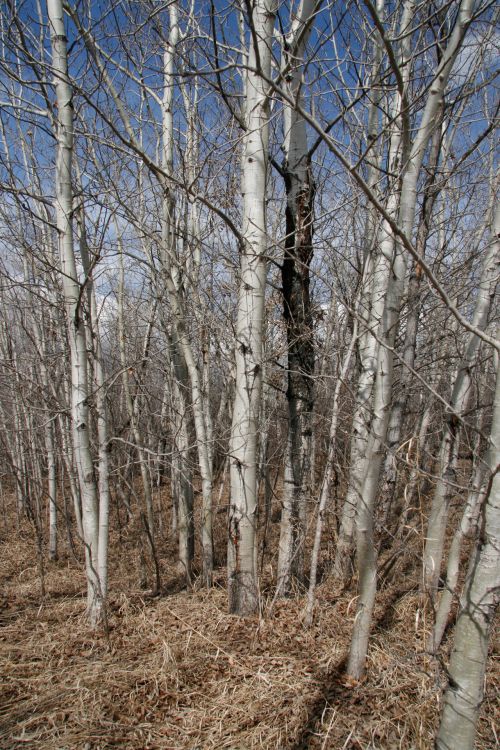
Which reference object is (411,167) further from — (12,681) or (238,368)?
(12,681)

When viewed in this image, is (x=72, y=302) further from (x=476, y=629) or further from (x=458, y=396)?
(x=476, y=629)

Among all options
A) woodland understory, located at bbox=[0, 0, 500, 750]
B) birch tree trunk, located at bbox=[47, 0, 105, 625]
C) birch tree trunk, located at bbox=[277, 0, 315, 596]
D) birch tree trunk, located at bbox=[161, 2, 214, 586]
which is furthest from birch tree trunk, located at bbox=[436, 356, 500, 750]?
birch tree trunk, located at bbox=[161, 2, 214, 586]

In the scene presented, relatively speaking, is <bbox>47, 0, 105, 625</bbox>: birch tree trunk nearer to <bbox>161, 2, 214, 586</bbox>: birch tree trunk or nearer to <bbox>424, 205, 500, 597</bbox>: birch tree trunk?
<bbox>161, 2, 214, 586</bbox>: birch tree trunk

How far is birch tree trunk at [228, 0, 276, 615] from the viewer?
11.5 ft

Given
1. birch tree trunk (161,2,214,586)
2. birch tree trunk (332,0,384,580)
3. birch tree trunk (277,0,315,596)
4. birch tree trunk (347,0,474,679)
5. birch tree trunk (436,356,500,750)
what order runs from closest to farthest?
birch tree trunk (436,356,500,750), birch tree trunk (347,0,474,679), birch tree trunk (277,0,315,596), birch tree trunk (332,0,384,580), birch tree trunk (161,2,214,586)

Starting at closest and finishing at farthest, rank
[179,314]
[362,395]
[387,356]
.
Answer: [387,356] → [362,395] → [179,314]

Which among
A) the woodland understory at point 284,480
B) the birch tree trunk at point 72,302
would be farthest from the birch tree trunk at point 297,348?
the birch tree trunk at point 72,302

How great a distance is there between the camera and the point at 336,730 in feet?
8.27

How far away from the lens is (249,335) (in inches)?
140

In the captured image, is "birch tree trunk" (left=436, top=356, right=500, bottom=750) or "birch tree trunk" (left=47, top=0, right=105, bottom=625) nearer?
"birch tree trunk" (left=436, top=356, right=500, bottom=750)

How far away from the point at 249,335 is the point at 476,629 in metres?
2.49

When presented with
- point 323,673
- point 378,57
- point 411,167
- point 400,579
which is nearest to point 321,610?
point 323,673

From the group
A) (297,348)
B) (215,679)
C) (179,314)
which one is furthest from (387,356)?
(179,314)

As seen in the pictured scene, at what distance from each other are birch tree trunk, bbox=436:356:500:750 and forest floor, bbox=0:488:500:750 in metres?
0.31
